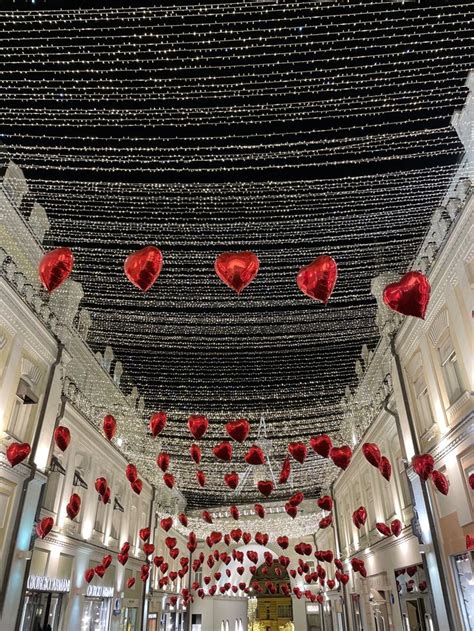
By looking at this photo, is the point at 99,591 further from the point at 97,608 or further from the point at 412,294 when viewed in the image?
the point at 412,294

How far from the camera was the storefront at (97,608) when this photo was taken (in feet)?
50.2

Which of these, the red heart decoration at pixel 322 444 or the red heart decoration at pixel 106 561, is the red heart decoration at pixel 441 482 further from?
the red heart decoration at pixel 106 561

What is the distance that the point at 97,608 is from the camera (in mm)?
16359

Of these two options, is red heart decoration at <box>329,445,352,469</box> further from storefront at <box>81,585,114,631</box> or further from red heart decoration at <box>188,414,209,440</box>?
storefront at <box>81,585,114,631</box>

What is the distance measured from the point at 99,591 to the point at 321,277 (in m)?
15.2

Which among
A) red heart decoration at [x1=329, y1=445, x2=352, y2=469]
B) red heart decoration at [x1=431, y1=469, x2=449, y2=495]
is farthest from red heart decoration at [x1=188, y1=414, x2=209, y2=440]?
red heart decoration at [x1=431, y1=469, x2=449, y2=495]

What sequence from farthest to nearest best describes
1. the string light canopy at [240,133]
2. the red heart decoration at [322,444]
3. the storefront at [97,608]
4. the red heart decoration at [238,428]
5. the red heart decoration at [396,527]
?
the storefront at [97,608], the red heart decoration at [396,527], the red heart decoration at [322,444], the red heart decoration at [238,428], the string light canopy at [240,133]

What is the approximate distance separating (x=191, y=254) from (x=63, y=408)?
6380mm

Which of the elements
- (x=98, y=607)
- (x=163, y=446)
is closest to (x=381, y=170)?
(x=98, y=607)

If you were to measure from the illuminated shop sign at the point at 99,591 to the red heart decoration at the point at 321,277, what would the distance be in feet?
46.2

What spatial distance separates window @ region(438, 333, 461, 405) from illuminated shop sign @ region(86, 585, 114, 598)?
12830 mm

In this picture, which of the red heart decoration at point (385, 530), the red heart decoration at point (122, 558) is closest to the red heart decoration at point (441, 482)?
the red heart decoration at point (385, 530)

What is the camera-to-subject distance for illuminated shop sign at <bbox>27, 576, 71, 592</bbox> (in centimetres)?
1156

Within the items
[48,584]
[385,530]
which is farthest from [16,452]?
[385,530]
